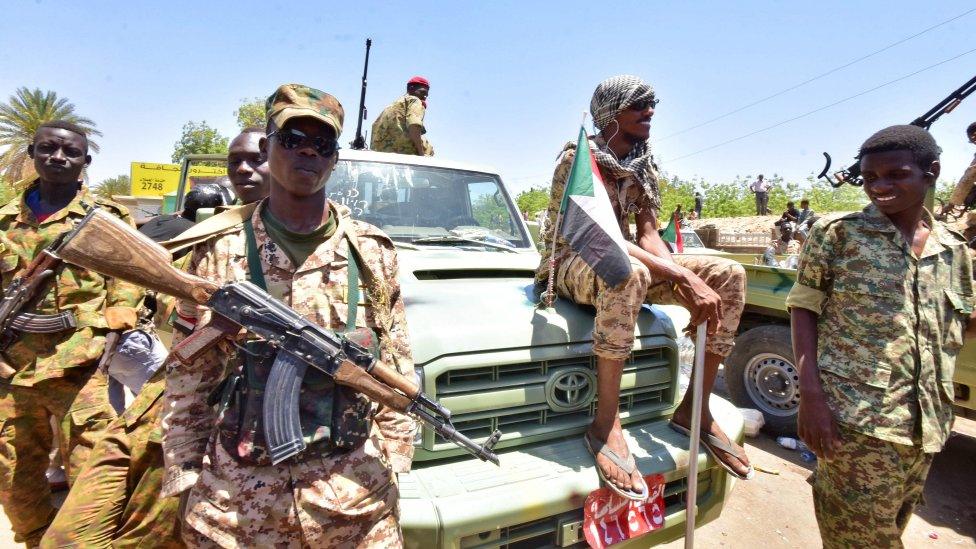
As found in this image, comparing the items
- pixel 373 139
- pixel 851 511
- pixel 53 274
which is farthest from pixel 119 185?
pixel 851 511

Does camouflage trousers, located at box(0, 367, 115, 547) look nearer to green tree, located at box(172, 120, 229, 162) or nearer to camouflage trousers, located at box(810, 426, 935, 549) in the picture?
camouflage trousers, located at box(810, 426, 935, 549)

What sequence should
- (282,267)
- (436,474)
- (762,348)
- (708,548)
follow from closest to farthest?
(282,267) → (436,474) → (708,548) → (762,348)

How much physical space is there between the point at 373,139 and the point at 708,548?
14.6ft

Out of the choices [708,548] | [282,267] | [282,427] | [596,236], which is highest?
[596,236]

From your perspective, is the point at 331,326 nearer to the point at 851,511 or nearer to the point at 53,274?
the point at 53,274

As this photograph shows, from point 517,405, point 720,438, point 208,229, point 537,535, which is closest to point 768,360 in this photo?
point 720,438

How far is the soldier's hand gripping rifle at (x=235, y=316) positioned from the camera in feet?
4.74

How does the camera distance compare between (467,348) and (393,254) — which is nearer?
(393,254)

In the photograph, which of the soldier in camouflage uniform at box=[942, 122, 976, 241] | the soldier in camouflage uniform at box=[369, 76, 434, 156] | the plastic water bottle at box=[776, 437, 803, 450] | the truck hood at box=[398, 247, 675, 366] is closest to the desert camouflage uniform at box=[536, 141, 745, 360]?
the truck hood at box=[398, 247, 675, 366]

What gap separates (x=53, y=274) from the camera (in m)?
2.36

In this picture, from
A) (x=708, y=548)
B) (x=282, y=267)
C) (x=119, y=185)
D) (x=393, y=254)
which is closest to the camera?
(x=282, y=267)

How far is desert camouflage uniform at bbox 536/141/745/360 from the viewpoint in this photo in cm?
226

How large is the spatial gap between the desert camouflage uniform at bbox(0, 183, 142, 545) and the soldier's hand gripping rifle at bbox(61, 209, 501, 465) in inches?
60.8

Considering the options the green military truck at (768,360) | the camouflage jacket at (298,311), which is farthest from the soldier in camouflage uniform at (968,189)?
the camouflage jacket at (298,311)
